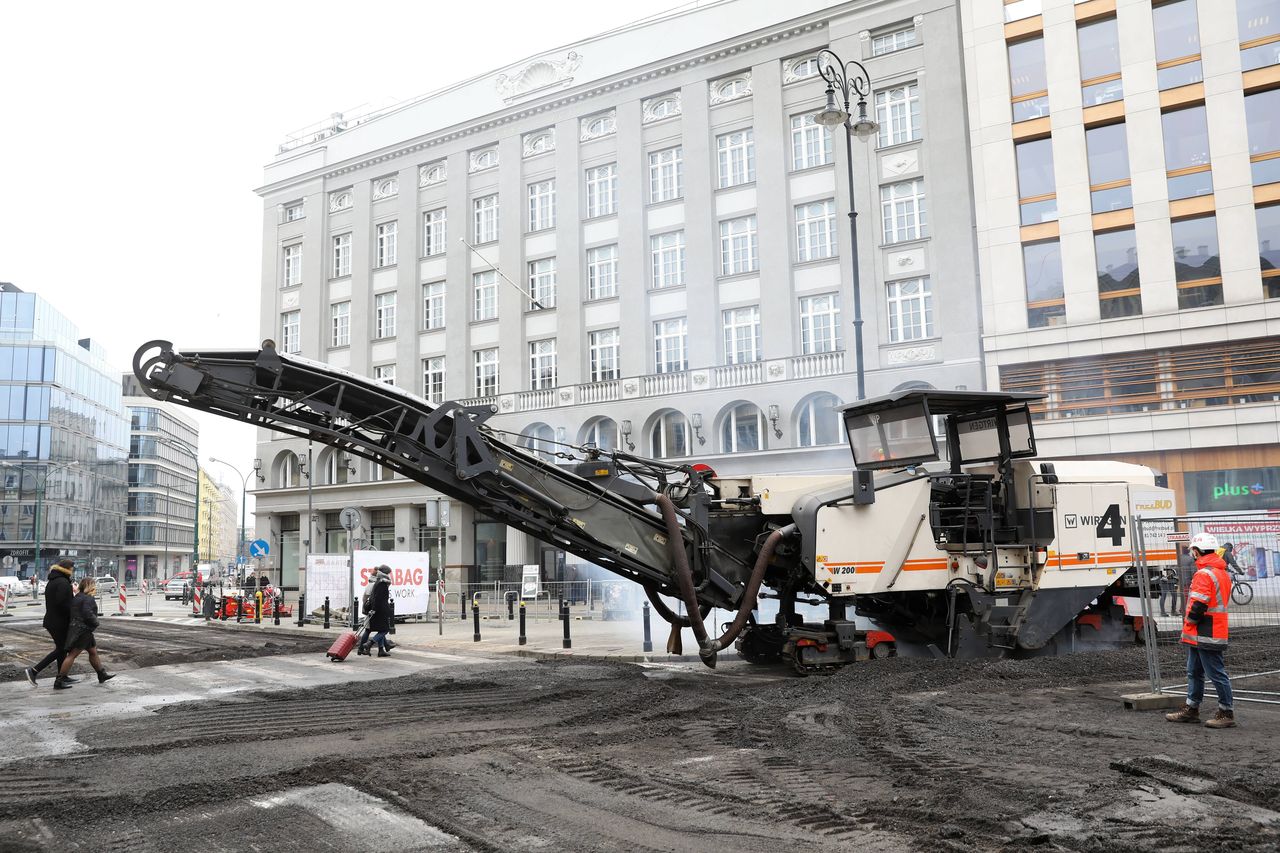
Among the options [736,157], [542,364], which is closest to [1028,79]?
[736,157]

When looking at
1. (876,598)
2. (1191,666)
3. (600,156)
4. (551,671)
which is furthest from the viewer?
(600,156)

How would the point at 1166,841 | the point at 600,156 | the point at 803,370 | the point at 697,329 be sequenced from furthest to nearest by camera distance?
the point at 600,156 → the point at 697,329 → the point at 803,370 → the point at 1166,841

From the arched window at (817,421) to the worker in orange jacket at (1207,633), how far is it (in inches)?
880

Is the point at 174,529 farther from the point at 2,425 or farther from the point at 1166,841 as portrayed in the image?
the point at 1166,841

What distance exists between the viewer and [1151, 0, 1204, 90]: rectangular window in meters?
27.5

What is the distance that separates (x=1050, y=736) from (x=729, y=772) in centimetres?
276

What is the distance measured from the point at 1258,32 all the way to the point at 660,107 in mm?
18478

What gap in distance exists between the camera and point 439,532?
3981 cm

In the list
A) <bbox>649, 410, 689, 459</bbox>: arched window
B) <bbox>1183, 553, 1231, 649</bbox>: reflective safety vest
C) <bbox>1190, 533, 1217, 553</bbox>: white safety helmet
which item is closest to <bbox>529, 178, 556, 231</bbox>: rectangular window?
<bbox>649, 410, 689, 459</bbox>: arched window

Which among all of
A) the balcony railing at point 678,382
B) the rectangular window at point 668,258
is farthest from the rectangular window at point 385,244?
the rectangular window at point 668,258

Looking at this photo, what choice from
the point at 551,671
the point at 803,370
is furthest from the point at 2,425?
the point at 551,671

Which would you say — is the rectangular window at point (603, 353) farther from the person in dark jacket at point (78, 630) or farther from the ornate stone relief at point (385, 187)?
the person in dark jacket at point (78, 630)

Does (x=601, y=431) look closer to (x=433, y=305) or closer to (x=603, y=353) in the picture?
(x=603, y=353)

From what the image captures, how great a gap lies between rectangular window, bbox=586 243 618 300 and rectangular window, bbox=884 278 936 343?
407 inches
